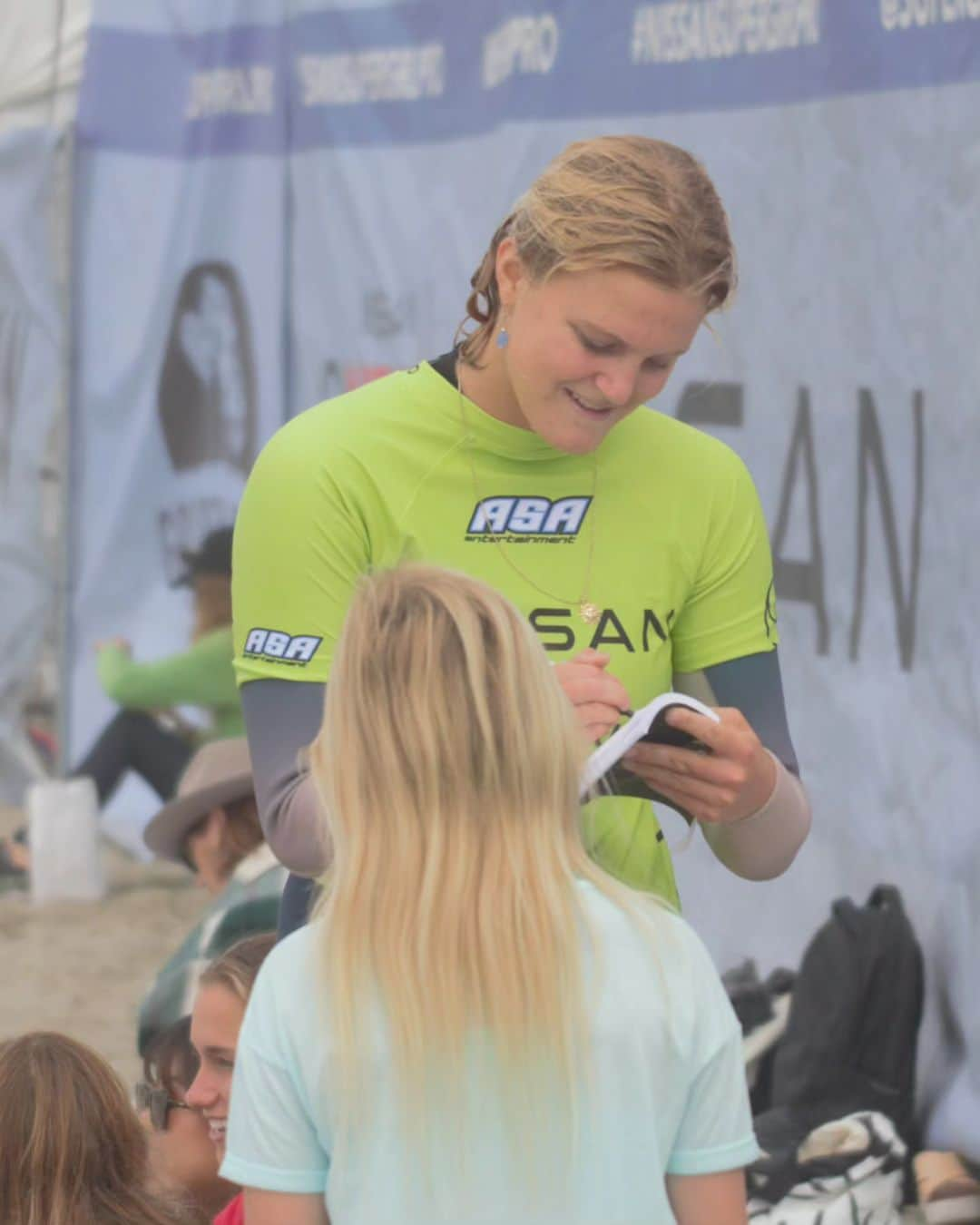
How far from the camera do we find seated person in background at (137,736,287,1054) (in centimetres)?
351

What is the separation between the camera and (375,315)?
5.45 meters

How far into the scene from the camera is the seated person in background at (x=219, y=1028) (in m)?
2.54

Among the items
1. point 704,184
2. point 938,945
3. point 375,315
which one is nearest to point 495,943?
point 704,184

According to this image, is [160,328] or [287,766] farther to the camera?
[160,328]

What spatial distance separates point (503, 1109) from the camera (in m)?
1.54

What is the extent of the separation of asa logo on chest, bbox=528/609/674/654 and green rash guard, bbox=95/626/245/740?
3.97 meters

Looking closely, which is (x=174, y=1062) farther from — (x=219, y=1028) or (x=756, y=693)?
(x=756, y=693)

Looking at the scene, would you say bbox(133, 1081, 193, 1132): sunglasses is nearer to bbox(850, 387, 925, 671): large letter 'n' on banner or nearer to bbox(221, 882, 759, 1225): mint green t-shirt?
bbox(221, 882, 759, 1225): mint green t-shirt

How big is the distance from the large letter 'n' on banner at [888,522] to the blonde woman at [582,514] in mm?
1685

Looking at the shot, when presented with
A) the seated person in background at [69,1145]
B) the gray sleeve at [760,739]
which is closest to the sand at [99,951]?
the seated person in background at [69,1145]

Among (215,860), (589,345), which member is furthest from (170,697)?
(589,345)

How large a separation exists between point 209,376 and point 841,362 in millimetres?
3021

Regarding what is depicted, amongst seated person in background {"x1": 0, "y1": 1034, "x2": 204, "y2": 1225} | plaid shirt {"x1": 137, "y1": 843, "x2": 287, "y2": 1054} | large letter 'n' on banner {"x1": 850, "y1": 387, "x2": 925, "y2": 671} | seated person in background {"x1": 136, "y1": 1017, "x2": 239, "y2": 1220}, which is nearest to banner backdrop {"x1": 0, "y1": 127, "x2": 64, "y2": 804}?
plaid shirt {"x1": 137, "y1": 843, "x2": 287, "y2": 1054}

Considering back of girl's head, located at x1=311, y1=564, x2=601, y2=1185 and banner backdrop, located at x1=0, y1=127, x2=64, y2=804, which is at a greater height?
banner backdrop, located at x1=0, y1=127, x2=64, y2=804
